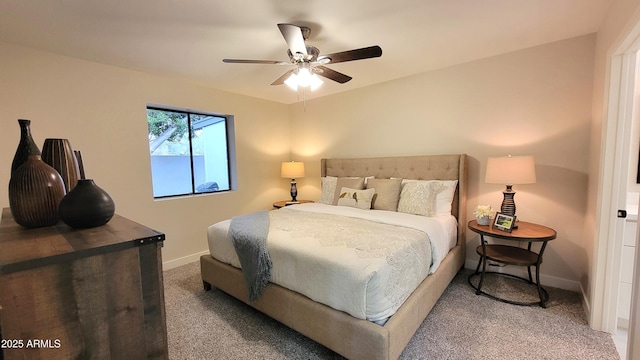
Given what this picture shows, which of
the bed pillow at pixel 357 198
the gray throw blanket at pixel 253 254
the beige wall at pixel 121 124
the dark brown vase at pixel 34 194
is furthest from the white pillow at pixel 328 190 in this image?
the dark brown vase at pixel 34 194

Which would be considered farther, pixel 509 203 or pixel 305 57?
pixel 509 203

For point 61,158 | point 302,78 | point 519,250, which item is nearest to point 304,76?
point 302,78

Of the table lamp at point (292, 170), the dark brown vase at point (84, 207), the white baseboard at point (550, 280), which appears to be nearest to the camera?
the dark brown vase at point (84, 207)

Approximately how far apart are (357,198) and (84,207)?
8.88 ft

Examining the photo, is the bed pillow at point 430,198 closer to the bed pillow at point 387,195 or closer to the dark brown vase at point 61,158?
the bed pillow at point 387,195

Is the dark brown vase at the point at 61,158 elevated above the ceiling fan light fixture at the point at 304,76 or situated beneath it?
situated beneath

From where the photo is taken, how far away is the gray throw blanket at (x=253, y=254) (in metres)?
2.06

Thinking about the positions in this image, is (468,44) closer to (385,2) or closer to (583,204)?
(385,2)

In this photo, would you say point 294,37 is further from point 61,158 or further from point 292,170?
point 292,170

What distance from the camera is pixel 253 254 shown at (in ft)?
7.04

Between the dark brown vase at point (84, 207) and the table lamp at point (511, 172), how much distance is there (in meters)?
2.93

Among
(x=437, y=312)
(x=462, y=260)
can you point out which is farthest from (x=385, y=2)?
(x=462, y=260)

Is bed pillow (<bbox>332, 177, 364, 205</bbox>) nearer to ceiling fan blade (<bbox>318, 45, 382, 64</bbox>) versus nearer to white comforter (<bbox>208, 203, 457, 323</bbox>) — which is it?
white comforter (<bbox>208, 203, 457, 323</bbox>)

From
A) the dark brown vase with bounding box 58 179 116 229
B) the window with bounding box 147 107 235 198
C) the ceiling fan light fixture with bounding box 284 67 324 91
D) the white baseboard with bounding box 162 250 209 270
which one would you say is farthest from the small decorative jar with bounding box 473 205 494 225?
the white baseboard with bounding box 162 250 209 270
